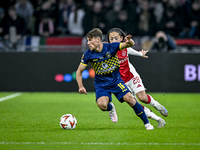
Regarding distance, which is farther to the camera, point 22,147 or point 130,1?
point 130,1

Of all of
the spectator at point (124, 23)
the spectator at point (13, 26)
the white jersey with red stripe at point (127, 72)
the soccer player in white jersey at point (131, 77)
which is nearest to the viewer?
the soccer player in white jersey at point (131, 77)

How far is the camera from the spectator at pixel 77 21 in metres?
14.2

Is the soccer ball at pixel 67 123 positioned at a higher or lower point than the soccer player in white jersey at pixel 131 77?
lower

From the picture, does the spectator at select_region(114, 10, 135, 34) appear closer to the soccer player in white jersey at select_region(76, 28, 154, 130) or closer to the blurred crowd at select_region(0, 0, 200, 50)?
the blurred crowd at select_region(0, 0, 200, 50)

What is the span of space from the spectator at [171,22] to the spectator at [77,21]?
295cm

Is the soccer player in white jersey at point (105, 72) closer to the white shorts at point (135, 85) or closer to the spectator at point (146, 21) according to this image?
the white shorts at point (135, 85)

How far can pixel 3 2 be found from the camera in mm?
15383

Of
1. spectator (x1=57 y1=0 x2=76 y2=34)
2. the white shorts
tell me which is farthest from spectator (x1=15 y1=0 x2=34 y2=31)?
the white shorts

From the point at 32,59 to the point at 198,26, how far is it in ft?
20.7

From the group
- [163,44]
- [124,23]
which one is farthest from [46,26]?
[163,44]

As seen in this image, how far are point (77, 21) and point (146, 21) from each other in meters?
2.58

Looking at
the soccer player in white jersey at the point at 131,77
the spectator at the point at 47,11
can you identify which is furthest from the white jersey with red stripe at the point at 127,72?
the spectator at the point at 47,11

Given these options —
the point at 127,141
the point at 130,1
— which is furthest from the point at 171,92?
the point at 127,141

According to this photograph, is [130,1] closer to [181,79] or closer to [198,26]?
[198,26]
